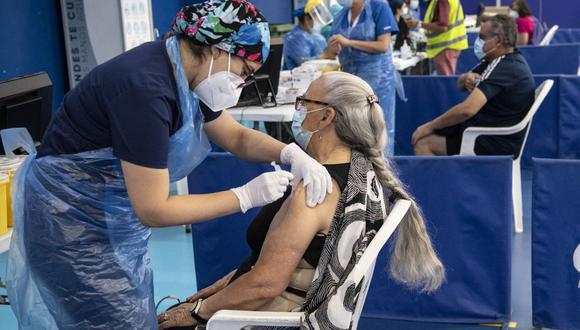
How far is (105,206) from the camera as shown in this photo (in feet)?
5.82

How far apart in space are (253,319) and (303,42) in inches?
195

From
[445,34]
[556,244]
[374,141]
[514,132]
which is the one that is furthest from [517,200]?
[445,34]

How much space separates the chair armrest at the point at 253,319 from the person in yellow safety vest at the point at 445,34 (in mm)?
5572

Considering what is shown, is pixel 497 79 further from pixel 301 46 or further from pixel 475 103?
pixel 301 46

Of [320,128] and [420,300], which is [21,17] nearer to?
[420,300]

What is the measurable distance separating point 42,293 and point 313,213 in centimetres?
64

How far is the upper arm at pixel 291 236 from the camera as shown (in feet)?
6.48

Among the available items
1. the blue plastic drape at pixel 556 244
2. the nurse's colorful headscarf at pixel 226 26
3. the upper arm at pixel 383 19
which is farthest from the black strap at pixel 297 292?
the upper arm at pixel 383 19

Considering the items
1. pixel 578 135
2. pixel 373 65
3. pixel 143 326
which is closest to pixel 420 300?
pixel 143 326

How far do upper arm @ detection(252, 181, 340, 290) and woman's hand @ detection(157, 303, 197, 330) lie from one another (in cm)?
24

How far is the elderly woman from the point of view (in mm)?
1983

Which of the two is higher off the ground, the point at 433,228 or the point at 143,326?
the point at 143,326

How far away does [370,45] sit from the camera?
499 cm

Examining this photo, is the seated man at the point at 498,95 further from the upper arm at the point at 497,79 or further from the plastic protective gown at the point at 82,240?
the plastic protective gown at the point at 82,240
